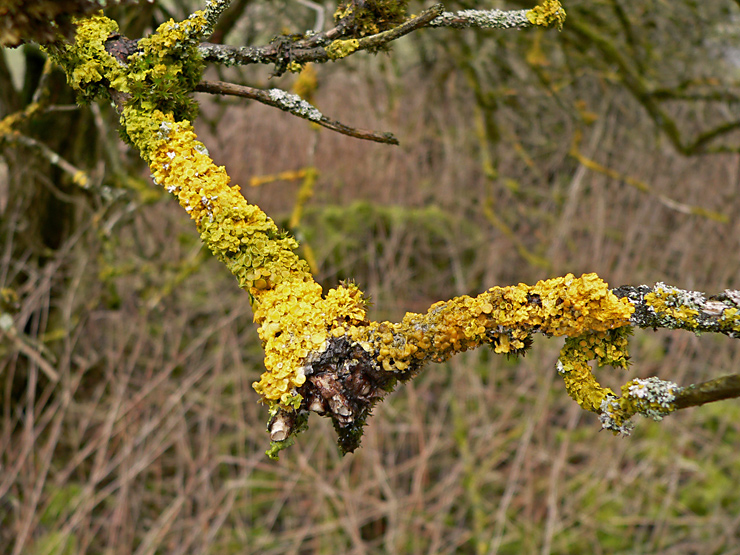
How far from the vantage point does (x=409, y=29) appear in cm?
69

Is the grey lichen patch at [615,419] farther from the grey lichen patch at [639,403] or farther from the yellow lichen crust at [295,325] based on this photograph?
the yellow lichen crust at [295,325]

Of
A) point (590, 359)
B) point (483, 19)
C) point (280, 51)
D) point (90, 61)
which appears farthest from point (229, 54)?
point (590, 359)

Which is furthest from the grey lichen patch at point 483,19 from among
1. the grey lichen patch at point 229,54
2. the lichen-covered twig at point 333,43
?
the grey lichen patch at point 229,54

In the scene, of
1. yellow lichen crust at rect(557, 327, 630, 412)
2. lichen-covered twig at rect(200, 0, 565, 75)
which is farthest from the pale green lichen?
yellow lichen crust at rect(557, 327, 630, 412)

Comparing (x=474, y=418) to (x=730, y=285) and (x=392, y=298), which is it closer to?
(x=392, y=298)

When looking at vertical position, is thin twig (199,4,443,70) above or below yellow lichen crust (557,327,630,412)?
above

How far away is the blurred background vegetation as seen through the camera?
7.80 ft

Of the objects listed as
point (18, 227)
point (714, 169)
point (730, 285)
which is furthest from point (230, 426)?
point (714, 169)

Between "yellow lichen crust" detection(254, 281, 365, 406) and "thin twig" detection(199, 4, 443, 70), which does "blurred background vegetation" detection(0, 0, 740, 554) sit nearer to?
"thin twig" detection(199, 4, 443, 70)

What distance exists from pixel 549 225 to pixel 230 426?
8.12ft

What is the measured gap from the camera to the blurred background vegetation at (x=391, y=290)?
93.7 inches

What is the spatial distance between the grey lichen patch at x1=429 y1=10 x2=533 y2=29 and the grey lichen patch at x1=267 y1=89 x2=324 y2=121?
189 millimetres

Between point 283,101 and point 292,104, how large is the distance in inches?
0.5

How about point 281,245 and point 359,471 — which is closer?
point 281,245
